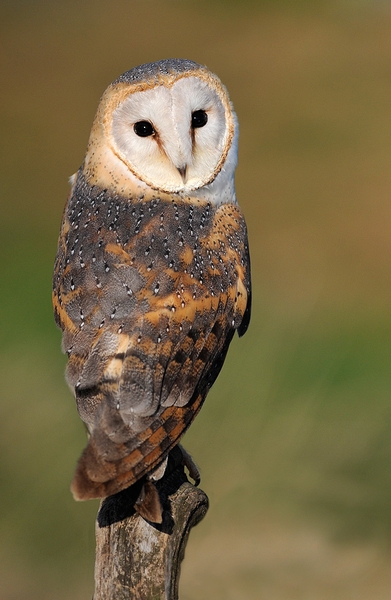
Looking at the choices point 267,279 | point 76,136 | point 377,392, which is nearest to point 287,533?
point 377,392

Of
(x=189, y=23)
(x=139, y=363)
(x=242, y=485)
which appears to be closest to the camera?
(x=139, y=363)

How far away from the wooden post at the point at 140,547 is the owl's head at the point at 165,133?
2.97 ft

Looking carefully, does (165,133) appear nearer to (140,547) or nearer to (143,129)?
(143,129)

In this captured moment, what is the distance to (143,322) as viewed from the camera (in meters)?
1.93

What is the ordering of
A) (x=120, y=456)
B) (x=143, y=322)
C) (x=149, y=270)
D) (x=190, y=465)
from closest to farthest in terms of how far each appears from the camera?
1. (x=120, y=456)
2. (x=143, y=322)
3. (x=149, y=270)
4. (x=190, y=465)

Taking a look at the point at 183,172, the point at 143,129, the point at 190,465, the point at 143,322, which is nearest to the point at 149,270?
the point at 143,322

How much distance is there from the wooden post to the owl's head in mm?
906

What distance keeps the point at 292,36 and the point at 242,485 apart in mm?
5048

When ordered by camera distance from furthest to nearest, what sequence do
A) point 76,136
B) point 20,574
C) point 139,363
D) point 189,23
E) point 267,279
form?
point 189,23
point 76,136
point 267,279
point 20,574
point 139,363

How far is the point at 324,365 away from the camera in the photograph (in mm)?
5367

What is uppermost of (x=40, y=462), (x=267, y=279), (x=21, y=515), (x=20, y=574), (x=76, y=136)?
(x=76, y=136)

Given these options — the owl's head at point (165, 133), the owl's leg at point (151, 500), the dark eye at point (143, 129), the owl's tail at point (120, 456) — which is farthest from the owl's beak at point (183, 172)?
the owl's leg at point (151, 500)

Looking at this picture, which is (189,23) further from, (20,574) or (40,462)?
(20,574)

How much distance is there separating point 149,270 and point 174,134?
0.39 metres
